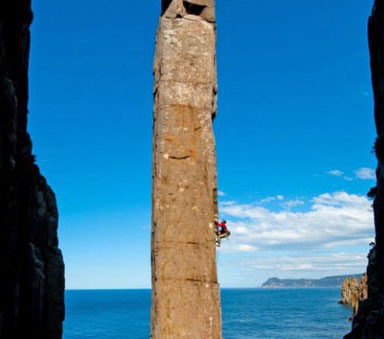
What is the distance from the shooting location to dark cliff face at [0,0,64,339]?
16.2 m

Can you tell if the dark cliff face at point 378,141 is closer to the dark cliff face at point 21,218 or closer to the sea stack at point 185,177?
the dark cliff face at point 21,218

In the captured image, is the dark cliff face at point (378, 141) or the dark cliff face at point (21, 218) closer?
the dark cliff face at point (21, 218)

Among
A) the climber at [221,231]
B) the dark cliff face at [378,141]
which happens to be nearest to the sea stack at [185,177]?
the climber at [221,231]

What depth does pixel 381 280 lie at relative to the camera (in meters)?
27.5

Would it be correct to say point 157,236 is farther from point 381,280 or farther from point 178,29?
point 381,280

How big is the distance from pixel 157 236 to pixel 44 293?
13.2m

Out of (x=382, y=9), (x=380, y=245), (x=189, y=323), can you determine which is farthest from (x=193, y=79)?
(x=380, y=245)

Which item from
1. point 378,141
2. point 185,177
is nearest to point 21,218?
point 185,177

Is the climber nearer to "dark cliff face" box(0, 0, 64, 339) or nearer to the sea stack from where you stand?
the sea stack

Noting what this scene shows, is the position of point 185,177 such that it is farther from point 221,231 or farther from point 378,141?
point 378,141

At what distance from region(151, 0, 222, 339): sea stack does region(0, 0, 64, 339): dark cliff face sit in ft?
27.9

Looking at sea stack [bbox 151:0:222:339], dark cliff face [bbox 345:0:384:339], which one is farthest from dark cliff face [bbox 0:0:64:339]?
dark cliff face [bbox 345:0:384:339]

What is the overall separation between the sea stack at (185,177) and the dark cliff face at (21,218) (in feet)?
27.9

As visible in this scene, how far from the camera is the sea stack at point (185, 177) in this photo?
8.60 m
